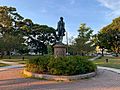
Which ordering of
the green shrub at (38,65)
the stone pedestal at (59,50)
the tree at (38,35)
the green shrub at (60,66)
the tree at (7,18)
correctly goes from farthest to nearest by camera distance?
the tree at (38,35) → the tree at (7,18) → the stone pedestal at (59,50) → the green shrub at (38,65) → the green shrub at (60,66)

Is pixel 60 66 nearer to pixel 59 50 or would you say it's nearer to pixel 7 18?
pixel 59 50

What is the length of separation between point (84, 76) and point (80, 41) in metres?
42.2

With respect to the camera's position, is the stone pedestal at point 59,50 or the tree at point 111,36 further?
the tree at point 111,36

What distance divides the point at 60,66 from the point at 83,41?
1655 inches

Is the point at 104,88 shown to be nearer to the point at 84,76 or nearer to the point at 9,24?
the point at 84,76

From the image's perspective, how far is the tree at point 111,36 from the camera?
6197cm

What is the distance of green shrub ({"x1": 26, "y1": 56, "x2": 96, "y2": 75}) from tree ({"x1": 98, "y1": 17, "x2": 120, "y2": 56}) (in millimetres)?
48660

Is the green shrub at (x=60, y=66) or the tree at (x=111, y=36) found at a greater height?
the tree at (x=111, y=36)

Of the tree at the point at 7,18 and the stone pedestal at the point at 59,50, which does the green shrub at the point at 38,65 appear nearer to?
the stone pedestal at the point at 59,50

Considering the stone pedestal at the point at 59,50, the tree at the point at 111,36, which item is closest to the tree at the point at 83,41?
the tree at the point at 111,36

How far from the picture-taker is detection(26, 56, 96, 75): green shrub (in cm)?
1327

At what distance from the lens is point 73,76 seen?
12883mm

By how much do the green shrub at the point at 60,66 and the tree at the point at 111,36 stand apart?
48.7 metres

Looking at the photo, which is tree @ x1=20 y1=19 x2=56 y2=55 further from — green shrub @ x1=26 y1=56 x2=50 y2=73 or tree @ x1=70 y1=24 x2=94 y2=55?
green shrub @ x1=26 y1=56 x2=50 y2=73
